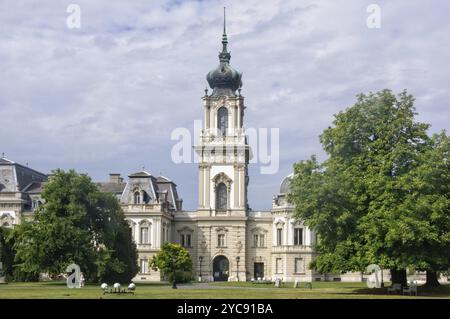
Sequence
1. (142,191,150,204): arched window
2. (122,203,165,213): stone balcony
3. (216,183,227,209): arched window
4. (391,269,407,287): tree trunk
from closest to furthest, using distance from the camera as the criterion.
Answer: (391,269,407,287): tree trunk, (122,203,165,213): stone balcony, (142,191,150,204): arched window, (216,183,227,209): arched window

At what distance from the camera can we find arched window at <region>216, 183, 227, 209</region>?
98.2 m

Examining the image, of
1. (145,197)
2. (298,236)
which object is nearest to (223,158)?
(145,197)

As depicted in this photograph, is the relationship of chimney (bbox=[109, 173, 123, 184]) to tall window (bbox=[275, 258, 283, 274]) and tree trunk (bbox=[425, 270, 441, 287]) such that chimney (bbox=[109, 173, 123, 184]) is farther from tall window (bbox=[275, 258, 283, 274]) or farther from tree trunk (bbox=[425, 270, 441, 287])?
tree trunk (bbox=[425, 270, 441, 287])

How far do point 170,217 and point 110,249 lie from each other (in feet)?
92.0

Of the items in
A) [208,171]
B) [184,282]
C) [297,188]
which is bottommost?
[184,282]

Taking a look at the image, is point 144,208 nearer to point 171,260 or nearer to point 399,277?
point 171,260

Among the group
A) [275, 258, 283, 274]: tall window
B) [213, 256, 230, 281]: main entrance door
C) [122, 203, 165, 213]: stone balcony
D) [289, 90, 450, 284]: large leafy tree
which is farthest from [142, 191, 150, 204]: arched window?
[289, 90, 450, 284]: large leafy tree

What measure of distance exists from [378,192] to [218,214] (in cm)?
5012

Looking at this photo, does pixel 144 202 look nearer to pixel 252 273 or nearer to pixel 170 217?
pixel 170 217

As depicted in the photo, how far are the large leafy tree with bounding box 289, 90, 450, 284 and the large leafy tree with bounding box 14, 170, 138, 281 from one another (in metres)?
22.0

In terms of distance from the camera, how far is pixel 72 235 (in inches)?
2648

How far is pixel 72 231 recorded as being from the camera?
220 feet
